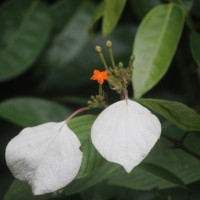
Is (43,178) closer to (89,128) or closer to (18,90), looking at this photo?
(89,128)

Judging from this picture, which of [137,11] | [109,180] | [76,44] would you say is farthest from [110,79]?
[76,44]

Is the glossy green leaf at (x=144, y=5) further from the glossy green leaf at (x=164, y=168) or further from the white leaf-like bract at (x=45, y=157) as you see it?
the white leaf-like bract at (x=45, y=157)

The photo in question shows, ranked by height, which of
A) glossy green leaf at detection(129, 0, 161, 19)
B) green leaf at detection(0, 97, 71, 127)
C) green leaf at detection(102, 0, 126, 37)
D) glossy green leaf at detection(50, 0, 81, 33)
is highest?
green leaf at detection(102, 0, 126, 37)

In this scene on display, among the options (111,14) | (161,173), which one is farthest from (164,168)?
(111,14)

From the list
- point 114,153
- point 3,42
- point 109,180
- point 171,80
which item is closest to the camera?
point 114,153

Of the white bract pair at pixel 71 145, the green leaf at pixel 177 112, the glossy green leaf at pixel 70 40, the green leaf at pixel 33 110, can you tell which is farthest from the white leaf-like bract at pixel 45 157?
the glossy green leaf at pixel 70 40

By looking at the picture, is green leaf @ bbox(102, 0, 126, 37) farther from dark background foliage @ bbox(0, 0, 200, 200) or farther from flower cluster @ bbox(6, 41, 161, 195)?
flower cluster @ bbox(6, 41, 161, 195)

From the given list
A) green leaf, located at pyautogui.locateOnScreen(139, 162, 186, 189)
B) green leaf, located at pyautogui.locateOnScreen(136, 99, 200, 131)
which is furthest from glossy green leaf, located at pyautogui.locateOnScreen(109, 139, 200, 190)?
green leaf, located at pyautogui.locateOnScreen(136, 99, 200, 131)

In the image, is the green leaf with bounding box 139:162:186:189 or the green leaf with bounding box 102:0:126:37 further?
the green leaf with bounding box 102:0:126:37
